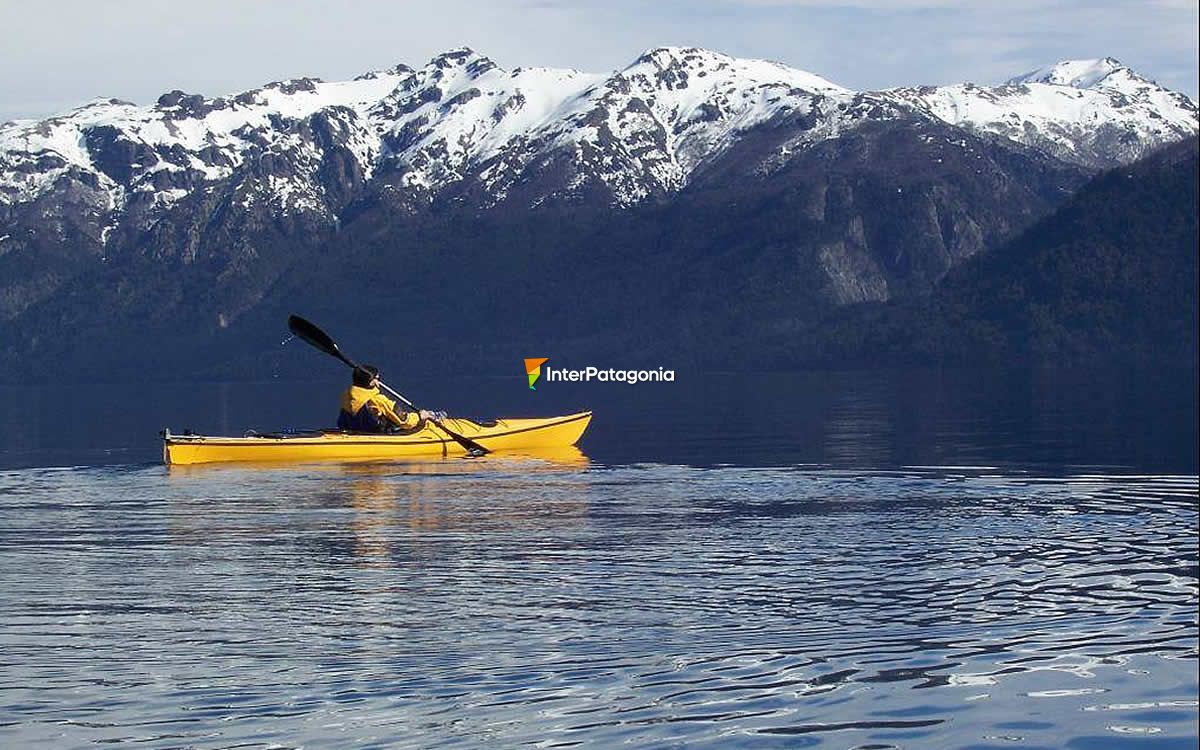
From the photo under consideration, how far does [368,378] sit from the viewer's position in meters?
74.0

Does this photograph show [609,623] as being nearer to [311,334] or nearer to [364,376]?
[364,376]

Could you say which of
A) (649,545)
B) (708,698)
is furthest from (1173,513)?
(708,698)

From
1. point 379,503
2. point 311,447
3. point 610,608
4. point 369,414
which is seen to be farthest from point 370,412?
point 610,608

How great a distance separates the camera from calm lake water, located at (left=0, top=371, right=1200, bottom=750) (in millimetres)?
23609

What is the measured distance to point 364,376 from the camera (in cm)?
7356

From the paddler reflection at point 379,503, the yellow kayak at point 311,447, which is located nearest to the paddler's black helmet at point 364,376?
the yellow kayak at point 311,447

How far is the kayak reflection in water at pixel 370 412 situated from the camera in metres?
73.7

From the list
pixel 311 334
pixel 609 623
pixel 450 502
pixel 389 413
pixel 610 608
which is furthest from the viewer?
pixel 311 334

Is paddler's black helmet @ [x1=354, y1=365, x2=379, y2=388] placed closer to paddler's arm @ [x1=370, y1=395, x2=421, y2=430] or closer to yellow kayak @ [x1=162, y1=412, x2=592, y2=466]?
paddler's arm @ [x1=370, y1=395, x2=421, y2=430]

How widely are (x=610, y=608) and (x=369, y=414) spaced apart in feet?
141

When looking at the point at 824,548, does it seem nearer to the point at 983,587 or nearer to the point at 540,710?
the point at 983,587

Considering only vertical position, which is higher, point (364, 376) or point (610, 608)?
point (364, 376)

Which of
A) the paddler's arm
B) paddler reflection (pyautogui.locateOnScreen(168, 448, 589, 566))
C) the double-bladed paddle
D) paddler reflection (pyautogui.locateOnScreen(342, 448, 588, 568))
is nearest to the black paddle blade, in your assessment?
the double-bladed paddle

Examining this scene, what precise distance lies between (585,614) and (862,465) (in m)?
37.4
